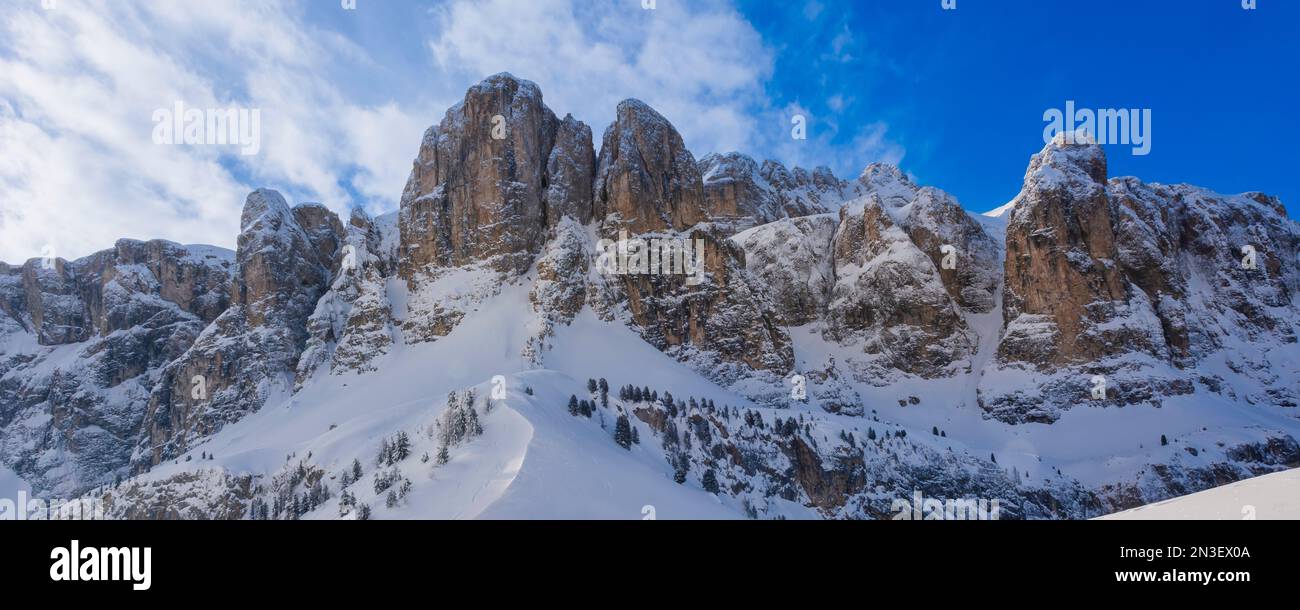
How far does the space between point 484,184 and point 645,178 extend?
3086 cm

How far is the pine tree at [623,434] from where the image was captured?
176ft

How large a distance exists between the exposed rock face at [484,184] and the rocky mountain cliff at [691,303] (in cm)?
52

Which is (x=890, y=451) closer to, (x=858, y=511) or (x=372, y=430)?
(x=858, y=511)

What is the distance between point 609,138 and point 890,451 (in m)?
89.7

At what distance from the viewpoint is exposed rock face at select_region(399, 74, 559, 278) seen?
5502 inches

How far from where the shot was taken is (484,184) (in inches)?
5605

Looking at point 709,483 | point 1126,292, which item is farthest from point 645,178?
point 709,483

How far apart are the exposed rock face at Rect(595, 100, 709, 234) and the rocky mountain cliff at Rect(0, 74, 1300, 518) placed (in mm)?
496

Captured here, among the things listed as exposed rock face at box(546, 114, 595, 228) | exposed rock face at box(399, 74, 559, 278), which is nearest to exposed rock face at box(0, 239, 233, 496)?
exposed rock face at box(399, 74, 559, 278)

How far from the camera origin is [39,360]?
15912 centimetres

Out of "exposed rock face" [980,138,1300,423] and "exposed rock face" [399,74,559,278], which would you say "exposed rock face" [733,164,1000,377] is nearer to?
"exposed rock face" [980,138,1300,423]
